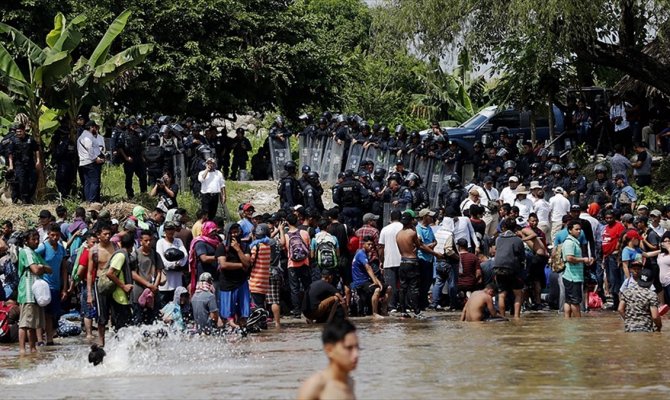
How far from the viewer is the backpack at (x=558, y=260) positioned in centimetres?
2041

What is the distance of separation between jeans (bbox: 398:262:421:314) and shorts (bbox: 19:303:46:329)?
231 inches

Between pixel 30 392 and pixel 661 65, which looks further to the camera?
pixel 661 65

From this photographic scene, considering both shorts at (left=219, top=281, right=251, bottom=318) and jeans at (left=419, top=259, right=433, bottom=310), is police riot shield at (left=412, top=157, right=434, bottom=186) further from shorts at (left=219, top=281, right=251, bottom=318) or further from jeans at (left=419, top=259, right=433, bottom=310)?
shorts at (left=219, top=281, right=251, bottom=318)

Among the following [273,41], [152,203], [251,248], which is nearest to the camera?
[251,248]

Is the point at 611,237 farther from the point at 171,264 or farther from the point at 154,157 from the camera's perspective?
the point at 154,157

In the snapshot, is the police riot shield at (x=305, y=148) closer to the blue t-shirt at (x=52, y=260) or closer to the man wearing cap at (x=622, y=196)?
the man wearing cap at (x=622, y=196)

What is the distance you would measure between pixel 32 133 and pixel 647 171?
11990mm

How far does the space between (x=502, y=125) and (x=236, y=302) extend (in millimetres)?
17482

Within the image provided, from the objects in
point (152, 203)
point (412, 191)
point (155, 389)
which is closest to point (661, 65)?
point (412, 191)

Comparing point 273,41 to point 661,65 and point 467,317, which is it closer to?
point 661,65

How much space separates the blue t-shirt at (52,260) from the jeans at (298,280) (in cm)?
378

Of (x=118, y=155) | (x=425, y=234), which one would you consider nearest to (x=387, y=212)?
(x=425, y=234)

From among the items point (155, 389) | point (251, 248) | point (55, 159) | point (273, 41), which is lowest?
point (155, 389)

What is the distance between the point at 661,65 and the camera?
97.8 feet
